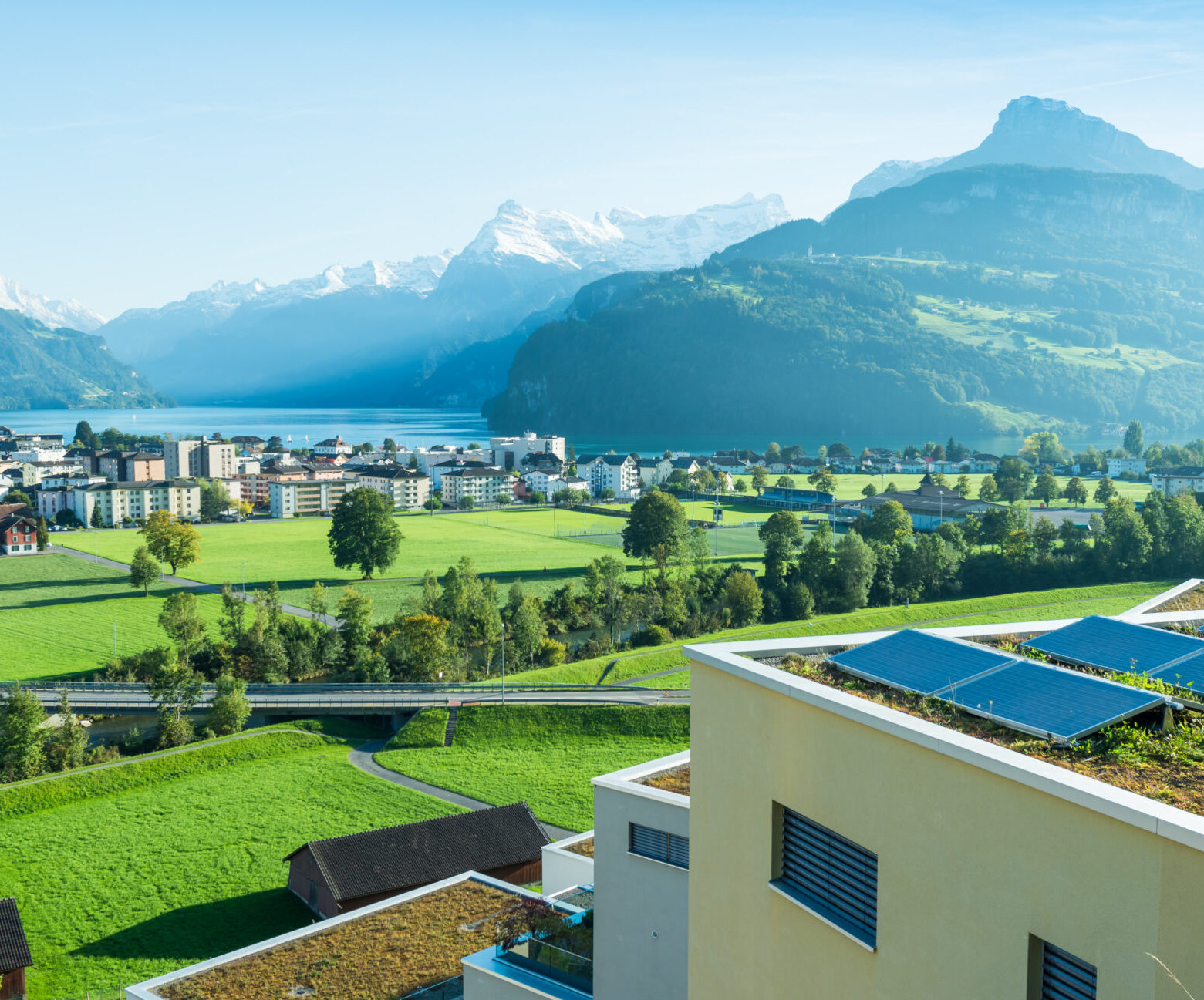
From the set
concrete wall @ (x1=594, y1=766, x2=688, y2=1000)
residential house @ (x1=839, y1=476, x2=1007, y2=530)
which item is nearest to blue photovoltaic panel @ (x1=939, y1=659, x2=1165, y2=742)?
concrete wall @ (x1=594, y1=766, x2=688, y2=1000)

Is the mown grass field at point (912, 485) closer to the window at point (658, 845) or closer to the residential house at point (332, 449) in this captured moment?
the residential house at point (332, 449)

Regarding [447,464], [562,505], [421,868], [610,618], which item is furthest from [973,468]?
[421,868]

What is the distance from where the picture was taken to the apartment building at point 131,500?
88.6 metres

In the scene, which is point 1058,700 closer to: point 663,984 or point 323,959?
point 663,984

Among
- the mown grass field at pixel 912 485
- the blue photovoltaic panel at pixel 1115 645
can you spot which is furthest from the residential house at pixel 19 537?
the blue photovoltaic panel at pixel 1115 645

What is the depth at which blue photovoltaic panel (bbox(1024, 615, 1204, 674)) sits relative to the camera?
7078 millimetres

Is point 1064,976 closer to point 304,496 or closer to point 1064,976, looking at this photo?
point 1064,976

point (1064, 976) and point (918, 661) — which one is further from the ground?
point (918, 661)

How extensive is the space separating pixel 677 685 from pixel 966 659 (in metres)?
31.9

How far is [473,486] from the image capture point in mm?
104000

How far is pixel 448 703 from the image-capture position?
117 ft

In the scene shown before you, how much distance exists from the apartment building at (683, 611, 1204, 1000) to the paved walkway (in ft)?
58.3

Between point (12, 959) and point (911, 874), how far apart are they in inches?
682

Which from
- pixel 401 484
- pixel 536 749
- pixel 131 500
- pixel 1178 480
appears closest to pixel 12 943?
pixel 536 749
